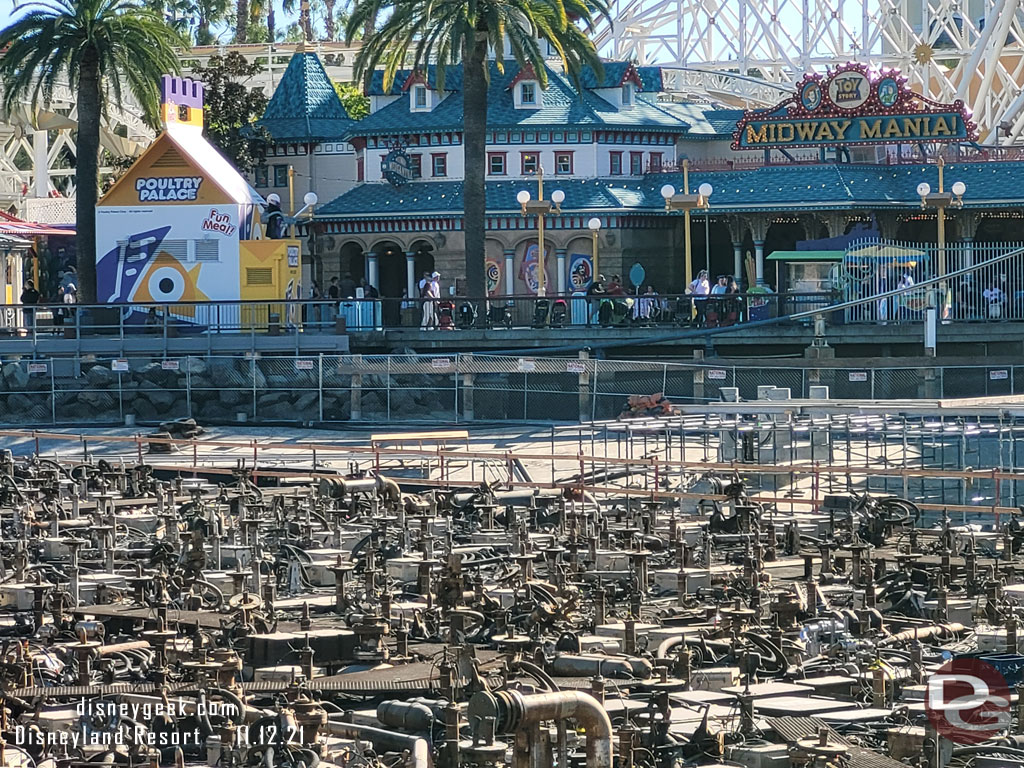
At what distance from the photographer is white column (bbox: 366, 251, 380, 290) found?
75438mm

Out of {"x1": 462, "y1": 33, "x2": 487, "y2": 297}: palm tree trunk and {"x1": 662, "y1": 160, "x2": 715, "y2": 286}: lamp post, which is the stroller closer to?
{"x1": 462, "y1": 33, "x2": 487, "y2": 297}: palm tree trunk

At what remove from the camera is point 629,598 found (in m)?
30.7

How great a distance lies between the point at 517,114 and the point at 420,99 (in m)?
4.13

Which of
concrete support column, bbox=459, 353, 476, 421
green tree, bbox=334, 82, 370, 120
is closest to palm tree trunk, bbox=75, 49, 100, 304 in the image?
concrete support column, bbox=459, 353, 476, 421

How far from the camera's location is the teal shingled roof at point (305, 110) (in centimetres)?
8250

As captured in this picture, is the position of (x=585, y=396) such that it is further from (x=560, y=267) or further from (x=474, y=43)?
(x=560, y=267)

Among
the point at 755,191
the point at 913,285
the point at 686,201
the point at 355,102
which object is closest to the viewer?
the point at 913,285

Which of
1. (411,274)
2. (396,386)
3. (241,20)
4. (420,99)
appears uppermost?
(241,20)

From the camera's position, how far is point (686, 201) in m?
66.6

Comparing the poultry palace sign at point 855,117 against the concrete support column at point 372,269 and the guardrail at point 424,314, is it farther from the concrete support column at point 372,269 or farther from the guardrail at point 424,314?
the concrete support column at point 372,269

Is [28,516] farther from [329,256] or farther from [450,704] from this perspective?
[329,256]

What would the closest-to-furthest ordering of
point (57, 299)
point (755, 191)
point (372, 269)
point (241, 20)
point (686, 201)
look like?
1. point (686, 201)
2. point (755, 191)
3. point (372, 269)
4. point (57, 299)
5. point (241, 20)

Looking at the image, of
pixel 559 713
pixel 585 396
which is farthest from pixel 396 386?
pixel 559 713

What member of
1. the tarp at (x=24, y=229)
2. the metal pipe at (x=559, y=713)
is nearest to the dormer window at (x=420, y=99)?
the tarp at (x=24, y=229)
